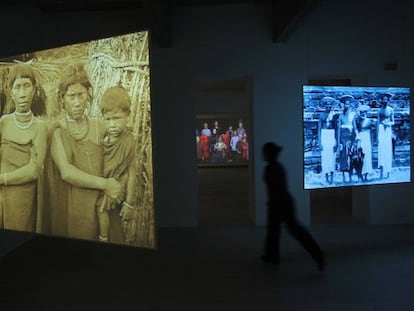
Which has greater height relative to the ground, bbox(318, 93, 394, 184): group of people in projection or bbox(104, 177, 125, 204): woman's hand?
bbox(318, 93, 394, 184): group of people in projection

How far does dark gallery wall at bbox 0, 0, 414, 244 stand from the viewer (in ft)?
29.7

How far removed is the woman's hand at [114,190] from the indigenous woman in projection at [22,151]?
115 cm

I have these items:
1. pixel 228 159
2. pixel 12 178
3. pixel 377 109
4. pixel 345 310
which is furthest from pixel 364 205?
pixel 228 159

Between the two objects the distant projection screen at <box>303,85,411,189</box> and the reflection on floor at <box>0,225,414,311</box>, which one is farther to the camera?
the distant projection screen at <box>303,85,411,189</box>

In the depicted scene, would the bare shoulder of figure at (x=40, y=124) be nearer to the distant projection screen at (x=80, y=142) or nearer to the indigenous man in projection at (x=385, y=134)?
the distant projection screen at (x=80, y=142)

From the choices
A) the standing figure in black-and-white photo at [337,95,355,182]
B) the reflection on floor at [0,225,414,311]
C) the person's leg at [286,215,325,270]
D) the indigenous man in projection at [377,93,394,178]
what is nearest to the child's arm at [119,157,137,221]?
the reflection on floor at [0,225,414,311]

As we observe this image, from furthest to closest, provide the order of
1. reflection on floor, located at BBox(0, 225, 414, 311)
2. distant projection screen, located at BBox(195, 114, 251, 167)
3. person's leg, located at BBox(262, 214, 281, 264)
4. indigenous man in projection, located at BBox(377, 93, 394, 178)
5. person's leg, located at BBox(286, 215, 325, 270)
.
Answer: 1. distant projection screen, located at BBox(195, 114, 251, 167)
2. indigenous man in projection, located at BBox(377, 93, 394, 178)
3. person's leg, located at BBox(262, 214, 281, 264)
4. person's leg, located at BBox(286, 215, 325, 270)
5. reflection on floor, located at BBox(0, 225, 414, 311)

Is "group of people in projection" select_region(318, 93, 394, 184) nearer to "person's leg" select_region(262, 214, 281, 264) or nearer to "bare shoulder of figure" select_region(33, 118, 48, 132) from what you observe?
"person's leg" select_region(262, 214, 281, 264)

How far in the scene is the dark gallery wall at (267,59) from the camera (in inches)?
357

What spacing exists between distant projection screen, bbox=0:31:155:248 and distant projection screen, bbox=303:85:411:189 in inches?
136

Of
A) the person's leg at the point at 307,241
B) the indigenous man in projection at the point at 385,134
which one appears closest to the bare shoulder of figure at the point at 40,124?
the person's leg at the point at 307,241

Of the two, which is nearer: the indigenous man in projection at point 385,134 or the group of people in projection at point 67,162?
the group of people in projection at point 67,162

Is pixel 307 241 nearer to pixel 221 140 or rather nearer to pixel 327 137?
pixel 327 137

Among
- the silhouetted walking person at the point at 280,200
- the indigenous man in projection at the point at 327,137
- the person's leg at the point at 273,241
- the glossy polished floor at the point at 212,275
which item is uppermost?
the indigenous man in projection at the point at 327,137
